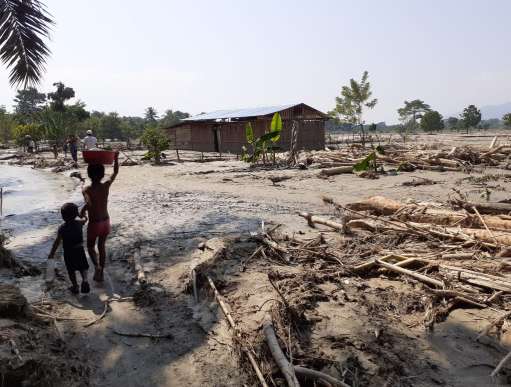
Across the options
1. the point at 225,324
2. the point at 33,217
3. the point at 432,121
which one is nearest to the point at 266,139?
the point at 33,217

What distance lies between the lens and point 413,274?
160 inches

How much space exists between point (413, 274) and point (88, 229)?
3389 millimetres

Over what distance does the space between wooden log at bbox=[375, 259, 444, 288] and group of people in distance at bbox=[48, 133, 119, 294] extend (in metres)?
2.98

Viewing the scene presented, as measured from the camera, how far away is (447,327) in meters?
3.38

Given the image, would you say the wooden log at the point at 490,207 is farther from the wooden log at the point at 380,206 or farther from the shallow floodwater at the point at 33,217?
the shallow floodwater at the point at 33,217

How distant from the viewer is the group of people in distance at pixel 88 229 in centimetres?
420

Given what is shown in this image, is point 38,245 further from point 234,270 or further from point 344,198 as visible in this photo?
point 344,198

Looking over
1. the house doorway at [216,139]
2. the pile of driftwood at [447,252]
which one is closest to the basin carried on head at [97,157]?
the pile of driftwood at [447,252]

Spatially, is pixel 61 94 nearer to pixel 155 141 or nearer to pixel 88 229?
pixel 155 141

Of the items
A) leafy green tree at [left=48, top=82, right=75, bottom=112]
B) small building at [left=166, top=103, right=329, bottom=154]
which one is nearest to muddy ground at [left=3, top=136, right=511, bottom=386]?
small building at [left=166, top=103, right=329, bottom=154]

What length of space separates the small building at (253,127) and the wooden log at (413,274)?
1952 centimetres

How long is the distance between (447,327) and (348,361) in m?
1.01

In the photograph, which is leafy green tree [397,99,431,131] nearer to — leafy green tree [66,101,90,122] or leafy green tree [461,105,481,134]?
leafy green tree [461,105,481,134]

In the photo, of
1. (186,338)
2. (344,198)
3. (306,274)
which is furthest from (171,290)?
(344,198)
